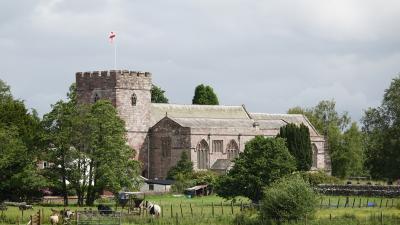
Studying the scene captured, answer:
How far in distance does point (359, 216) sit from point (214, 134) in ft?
167

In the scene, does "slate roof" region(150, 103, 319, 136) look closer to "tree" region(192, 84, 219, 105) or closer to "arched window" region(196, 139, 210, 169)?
"arched window" region(196, 139, 210, 169)

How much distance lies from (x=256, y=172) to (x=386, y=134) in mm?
35120

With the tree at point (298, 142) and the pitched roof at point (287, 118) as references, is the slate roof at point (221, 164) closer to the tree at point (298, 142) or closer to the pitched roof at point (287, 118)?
the tree at point (298, 142)

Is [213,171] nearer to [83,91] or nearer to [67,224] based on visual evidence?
[83,91]

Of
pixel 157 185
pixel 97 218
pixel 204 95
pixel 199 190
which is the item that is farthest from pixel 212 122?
pixel 97 218

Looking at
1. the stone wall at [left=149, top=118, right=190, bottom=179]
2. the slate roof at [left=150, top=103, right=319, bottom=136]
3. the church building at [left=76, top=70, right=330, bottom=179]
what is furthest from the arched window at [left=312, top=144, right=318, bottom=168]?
the stone wall at [left=149, top=118, right=190, bottom=179]

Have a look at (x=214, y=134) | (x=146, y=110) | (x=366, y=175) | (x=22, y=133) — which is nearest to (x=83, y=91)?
(x=146, y=110)

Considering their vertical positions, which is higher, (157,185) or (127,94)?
(127,94)

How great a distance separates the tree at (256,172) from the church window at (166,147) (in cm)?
3151

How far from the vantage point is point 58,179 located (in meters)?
81.5

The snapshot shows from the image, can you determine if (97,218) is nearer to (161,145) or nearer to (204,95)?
(161,145)

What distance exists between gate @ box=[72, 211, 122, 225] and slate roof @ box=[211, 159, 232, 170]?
1833 inches

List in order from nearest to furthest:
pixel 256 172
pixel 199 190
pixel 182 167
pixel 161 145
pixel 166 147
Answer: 1. pixel 256 172
2. pixel 199 190
3. pixel 182 167
4. pixel 166 147
5. pixel 161 145

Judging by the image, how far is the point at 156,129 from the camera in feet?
359
